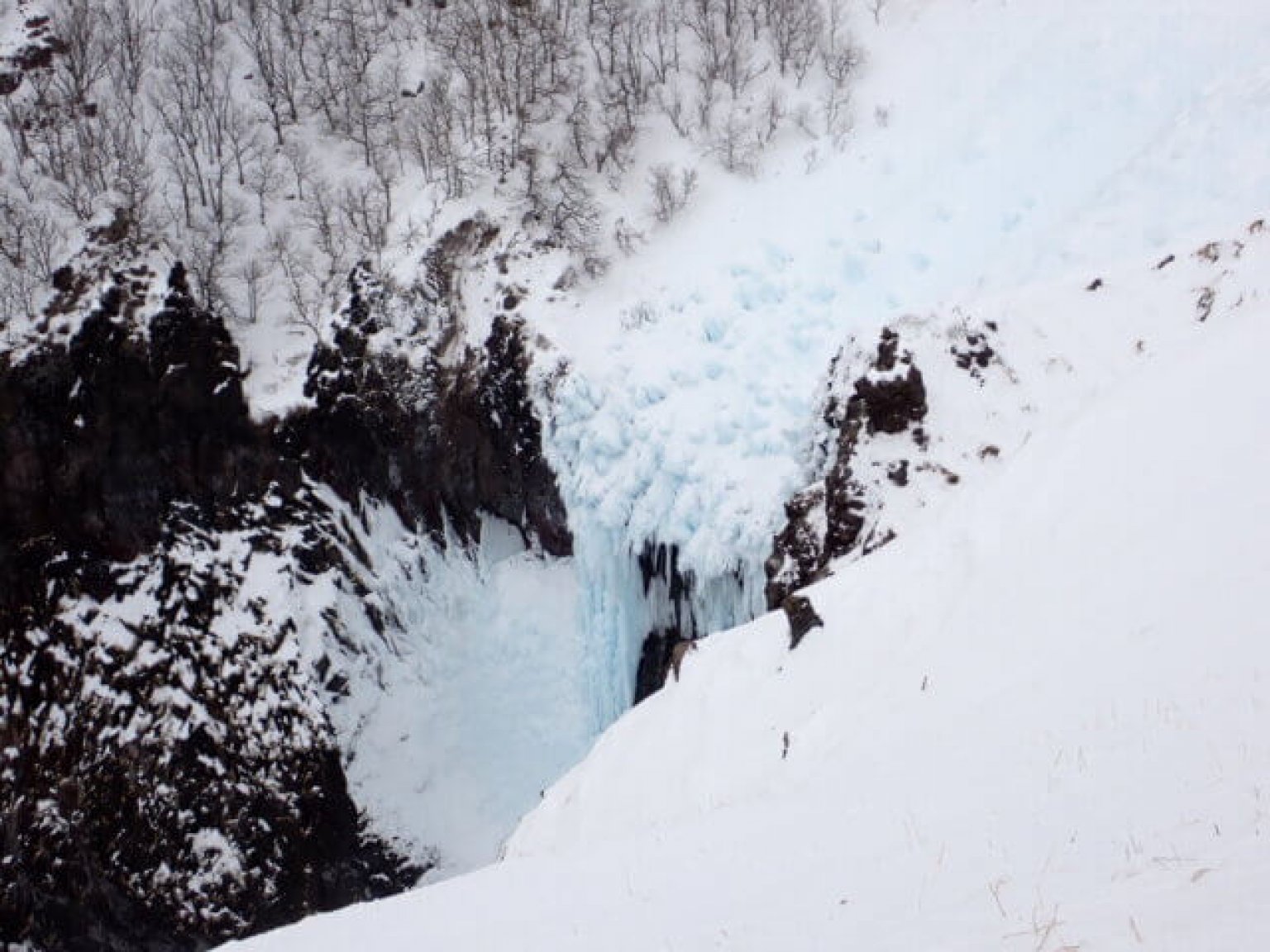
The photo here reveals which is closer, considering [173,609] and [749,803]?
[749,803]

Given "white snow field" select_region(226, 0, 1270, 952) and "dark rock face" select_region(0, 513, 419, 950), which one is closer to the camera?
"white snow field" select_region(226, 0, 1270, 952)

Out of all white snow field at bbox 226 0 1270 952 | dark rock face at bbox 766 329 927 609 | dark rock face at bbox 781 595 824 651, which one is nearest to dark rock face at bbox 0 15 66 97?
white snow field at bbox 226 0 1270 952

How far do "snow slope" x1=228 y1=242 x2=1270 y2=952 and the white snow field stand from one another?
0.02m

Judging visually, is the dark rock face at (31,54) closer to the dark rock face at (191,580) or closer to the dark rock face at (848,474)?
the dark rock face at (191,580)

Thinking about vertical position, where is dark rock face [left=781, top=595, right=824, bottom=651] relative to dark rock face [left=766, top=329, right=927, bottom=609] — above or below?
below

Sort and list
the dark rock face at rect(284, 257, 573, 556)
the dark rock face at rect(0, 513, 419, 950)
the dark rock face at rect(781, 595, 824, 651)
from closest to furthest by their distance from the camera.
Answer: the dark rock face at rect(781, 595, 824, 651), the dark rock face at rect(0, 513, 419, 950), the dark rock face at rect(284, 257, 573, 556)

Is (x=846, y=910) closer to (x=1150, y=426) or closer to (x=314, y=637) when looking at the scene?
(x=1150, y=426)

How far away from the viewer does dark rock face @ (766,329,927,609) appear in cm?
1088

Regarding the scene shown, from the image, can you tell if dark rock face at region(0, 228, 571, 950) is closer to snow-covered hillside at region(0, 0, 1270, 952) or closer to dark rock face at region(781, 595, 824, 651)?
snow-covered hillside at region(0, 0, 1270, 952)

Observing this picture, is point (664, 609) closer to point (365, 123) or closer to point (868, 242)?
point (868, 242)

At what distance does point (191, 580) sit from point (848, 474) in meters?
13.2

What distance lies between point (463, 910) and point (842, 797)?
2417 millimetres

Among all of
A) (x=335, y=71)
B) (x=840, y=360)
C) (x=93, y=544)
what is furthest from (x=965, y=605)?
(x=335, y=71)

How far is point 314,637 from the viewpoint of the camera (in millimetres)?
17297
